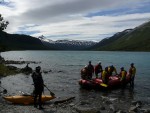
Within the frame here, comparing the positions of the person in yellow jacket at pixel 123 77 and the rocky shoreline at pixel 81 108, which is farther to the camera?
the person in yellow jacket at pixel 123 77

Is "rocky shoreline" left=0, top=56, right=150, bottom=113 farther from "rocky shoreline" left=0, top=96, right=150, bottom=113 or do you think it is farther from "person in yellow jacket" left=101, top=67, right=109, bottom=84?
"person in yellow jacket" left=101, top=67, right=109, bottom=84

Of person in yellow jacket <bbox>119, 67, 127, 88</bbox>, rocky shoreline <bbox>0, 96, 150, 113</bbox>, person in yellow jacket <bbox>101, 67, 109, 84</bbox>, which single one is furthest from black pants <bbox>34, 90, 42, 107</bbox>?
person in yellow jacket <bbox>119, 67, 127, 88</bbox>

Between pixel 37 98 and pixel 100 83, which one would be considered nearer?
pixel 37 98

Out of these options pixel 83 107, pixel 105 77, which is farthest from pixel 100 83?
pixel 83 107

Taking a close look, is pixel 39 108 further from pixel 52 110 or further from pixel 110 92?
pixel 110 92

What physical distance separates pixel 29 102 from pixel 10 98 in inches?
65.4

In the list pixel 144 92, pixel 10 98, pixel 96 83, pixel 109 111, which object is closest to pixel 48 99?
pixel 10 98

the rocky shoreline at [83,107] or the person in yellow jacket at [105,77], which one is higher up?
the person in yellow jacket at [105,77]

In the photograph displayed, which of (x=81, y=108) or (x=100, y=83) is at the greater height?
(x=100, y=83)

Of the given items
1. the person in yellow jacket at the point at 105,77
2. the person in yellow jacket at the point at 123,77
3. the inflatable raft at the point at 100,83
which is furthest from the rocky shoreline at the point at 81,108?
the person in yellow jacket at the point at 123,77

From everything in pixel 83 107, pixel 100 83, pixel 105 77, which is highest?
pixel 105 77

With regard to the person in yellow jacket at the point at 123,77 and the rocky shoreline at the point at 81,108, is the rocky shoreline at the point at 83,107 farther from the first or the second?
the person in yellow jacket at the point at 123,77

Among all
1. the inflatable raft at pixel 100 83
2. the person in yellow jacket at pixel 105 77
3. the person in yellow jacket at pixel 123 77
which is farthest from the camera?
the person in yellow jacket at pixel 123 77

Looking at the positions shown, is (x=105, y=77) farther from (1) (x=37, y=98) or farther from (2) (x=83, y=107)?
(1) (x=37, y=98)
